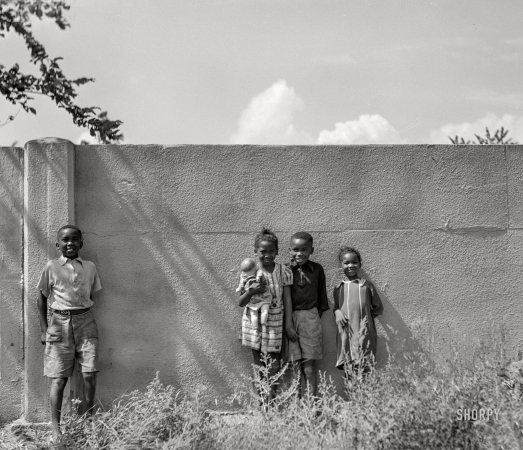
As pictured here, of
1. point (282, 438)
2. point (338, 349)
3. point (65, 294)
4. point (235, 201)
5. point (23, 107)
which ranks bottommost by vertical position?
point (282, 438)

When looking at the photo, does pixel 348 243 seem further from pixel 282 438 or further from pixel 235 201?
pixel 282 438

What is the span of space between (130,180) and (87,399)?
1514mm

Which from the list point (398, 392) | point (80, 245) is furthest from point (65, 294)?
point (398, 392)

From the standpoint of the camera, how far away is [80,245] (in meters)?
4.42

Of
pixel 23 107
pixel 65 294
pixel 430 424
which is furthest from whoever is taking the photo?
pixel 23 107

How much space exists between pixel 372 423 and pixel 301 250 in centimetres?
155

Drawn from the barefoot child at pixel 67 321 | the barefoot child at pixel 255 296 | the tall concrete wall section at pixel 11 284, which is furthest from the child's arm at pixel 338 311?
the tall concrete wall section at pixel 11 284

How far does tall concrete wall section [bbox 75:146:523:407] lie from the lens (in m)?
4.60

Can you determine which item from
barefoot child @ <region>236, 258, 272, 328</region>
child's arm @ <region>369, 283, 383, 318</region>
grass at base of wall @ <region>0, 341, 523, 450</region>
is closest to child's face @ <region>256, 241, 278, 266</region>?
barefoot child @ <region>236, 258, 272, 328</region>

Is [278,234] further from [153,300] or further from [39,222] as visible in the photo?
[39,222]

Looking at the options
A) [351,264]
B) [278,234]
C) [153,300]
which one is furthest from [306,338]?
[153,300]

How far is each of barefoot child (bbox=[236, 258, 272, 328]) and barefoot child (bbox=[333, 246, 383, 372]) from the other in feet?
1.61

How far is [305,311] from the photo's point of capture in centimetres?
452

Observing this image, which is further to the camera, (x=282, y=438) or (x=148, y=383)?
(x=148, y=383)
